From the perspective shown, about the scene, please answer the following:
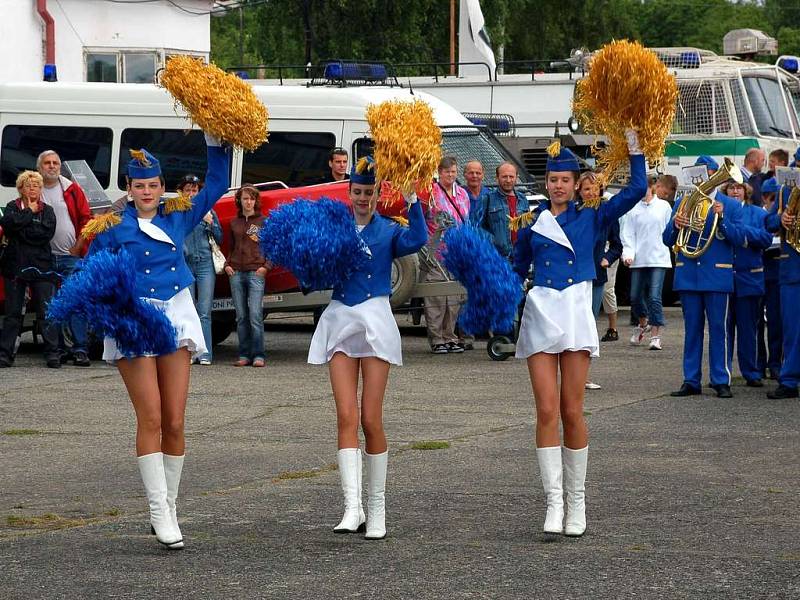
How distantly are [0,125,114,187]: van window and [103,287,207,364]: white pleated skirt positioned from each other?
1044 centimetres

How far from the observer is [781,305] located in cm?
1293

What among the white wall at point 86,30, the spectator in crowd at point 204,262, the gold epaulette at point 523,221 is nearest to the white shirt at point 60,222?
the spectator in crowd at point 204,262

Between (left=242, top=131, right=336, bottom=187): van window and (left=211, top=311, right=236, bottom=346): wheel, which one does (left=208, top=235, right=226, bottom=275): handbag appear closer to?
(left=211, top=311, right=236, bottom=346): wheel

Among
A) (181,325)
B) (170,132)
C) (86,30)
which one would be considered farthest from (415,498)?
(86,30)

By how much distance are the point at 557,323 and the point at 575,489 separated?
802 millimetres

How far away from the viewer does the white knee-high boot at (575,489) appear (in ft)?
24.3

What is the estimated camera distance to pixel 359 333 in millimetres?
7555

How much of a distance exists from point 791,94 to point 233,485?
1619cm

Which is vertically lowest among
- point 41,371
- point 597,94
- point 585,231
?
point 41,371

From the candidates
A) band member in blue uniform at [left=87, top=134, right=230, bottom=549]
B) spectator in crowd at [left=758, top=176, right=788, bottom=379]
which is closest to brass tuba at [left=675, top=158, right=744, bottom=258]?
spectator in crowd at [left=758, top=176, right=788, bottom=379]

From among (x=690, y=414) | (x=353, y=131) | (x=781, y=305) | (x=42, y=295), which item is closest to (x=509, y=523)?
(x=690, y=414)

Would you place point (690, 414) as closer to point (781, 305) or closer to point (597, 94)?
point (781, 305)

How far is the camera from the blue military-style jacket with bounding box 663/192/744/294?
42.1ft

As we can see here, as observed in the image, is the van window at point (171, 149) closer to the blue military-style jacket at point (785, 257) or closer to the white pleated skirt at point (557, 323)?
the blue military-style jacket at point (785, 257)
